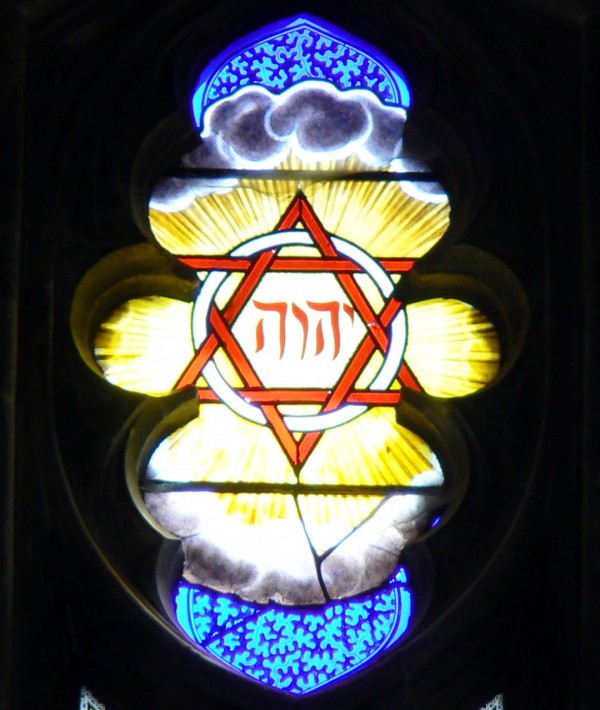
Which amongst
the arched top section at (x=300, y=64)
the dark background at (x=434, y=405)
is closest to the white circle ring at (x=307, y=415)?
the dark background at (x=434, y=405)

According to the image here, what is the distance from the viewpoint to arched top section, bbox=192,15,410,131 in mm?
8617

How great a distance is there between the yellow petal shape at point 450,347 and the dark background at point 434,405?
0.32ft

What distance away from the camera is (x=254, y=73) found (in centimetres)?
866

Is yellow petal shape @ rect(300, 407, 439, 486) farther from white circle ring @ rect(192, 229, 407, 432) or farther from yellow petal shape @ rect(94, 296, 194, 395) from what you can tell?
yellow petal shape @ rect(94, 296, 194, 395)

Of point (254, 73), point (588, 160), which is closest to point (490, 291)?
point (588, 160)

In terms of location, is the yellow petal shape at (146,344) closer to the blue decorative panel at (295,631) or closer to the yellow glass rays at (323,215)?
the yellow glass rays at (323,215)

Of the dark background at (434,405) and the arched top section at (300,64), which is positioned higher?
the arched top section at (300,64)

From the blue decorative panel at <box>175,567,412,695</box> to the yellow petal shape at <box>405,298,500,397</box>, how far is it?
58cm

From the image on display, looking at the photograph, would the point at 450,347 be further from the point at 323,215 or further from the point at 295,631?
the point at 295,631

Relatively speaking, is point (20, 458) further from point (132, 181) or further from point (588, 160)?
point (588, 160)

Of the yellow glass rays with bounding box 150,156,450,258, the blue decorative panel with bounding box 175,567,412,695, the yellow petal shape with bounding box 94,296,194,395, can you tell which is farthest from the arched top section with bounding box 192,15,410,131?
the blue decorative panel with bounding box 175,567,412,695

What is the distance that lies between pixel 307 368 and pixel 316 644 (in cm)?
82

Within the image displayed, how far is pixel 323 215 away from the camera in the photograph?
27.8 feet

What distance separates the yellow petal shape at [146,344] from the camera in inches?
324
